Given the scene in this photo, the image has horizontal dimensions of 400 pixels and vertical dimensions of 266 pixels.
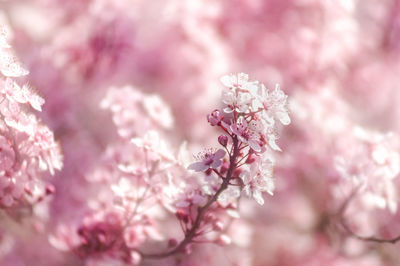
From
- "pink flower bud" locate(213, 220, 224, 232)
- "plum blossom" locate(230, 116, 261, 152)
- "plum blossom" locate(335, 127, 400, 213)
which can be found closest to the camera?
"plum blossom" locate(230, 116, 261, 152)

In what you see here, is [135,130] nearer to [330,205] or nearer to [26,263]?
[26,263]

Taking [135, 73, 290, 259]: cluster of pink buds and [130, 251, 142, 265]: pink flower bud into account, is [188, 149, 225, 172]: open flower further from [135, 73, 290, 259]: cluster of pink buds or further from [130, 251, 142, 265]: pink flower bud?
[130, 251, 142, 265]: pink flower bud

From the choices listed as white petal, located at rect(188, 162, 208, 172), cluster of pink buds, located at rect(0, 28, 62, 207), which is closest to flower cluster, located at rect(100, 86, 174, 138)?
cluster of pink buds, located at rect(0, 28, 62, 207)

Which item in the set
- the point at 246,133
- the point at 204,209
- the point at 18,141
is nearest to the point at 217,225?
the point at 204,209

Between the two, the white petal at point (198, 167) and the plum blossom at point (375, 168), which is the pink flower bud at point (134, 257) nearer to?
the white petal at point (198, 167)

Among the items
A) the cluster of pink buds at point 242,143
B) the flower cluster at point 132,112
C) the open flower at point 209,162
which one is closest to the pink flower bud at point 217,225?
the cluster of pink buds at point 242,143

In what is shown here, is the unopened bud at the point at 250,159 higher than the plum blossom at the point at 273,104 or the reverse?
the reverse

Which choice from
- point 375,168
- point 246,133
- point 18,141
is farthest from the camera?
point 375,168

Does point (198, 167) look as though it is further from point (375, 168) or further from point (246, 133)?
point (375, 168)

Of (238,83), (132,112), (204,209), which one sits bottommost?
(204,209)
